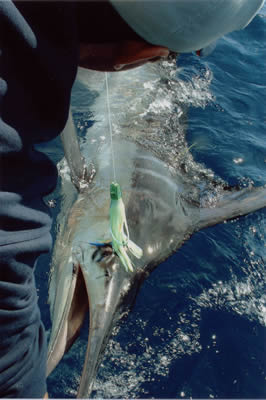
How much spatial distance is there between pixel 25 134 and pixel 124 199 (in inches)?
96.1

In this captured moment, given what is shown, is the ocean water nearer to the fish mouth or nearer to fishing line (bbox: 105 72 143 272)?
the fish mouth

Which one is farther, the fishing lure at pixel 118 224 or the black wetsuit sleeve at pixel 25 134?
the fishing lure at pixel 118 224

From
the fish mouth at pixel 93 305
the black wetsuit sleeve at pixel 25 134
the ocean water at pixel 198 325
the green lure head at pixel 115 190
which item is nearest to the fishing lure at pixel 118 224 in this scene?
the green lure head at pixel 115 190

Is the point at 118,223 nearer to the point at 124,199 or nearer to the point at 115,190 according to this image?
the point at 115,190

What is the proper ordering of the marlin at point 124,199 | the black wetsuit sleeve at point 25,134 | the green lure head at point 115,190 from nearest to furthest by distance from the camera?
1. the black wetsuit sleeve at point 25,134
2. the green lure head at point 115,190
3. the marlin at point 124,199

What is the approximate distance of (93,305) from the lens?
8.15 ft

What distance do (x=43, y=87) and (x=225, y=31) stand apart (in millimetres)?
613

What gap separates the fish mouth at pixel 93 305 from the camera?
2.26 meters

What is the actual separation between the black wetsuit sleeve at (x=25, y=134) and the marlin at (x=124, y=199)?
129cm

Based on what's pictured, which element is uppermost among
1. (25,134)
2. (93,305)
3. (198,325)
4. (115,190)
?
(25,134)

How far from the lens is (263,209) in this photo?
412 cm

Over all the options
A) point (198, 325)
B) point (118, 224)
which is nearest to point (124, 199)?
point (118, 224)

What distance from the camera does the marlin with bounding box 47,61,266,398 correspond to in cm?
254

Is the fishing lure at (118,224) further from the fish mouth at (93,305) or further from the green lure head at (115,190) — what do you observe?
the fish mouth at (93,305)
